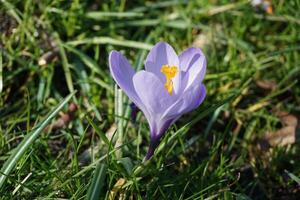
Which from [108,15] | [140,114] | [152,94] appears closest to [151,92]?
[152,94]

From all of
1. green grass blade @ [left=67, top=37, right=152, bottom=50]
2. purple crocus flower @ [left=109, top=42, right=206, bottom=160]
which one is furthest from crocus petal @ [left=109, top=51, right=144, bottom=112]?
green grass blade @ [left=67, top=37, right=152, bottom=50]

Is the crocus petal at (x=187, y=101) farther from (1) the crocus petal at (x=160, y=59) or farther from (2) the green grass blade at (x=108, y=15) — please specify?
(2) the green grass blade at (x=108, y=15)

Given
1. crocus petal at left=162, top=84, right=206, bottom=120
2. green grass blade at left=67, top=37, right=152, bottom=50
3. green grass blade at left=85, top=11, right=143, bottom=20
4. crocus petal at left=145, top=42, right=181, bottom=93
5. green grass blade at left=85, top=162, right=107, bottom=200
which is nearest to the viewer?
green grass blade at left=85, top=162, right=107, bottom=200

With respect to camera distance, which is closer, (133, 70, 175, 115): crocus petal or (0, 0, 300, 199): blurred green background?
(133, 70, 175, 115): crocus petal

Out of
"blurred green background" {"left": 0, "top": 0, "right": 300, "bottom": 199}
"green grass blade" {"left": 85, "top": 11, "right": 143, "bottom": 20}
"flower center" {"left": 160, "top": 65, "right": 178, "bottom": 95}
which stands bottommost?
"blurred green background" {"left": 0, "top": 0, "right": 300, "bottom": 199}

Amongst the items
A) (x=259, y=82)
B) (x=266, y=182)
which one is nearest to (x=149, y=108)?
(x=266, y=182)

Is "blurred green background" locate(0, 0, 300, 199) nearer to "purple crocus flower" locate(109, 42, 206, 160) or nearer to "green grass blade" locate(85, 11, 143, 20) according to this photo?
"green grass blade" locate(85, 11, 143, 20)

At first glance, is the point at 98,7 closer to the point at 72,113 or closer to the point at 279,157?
the point at 72,113
